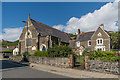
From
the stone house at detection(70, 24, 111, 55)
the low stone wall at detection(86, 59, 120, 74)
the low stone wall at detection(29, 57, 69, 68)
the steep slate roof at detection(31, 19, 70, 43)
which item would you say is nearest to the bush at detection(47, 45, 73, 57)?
the low stone wall at detection(29, 57, 69, 68)

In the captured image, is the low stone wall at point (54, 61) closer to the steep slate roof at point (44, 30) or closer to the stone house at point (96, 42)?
the steep slate roof at point (44, 30)

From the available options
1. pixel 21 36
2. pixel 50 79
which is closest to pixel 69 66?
pixel 50 79

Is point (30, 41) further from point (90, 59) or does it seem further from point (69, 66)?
point (90, 59)

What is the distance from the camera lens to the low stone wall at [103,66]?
29.1ft

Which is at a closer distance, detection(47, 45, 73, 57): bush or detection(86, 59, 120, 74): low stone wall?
detection(86, 59, 120, 74): low stone wall

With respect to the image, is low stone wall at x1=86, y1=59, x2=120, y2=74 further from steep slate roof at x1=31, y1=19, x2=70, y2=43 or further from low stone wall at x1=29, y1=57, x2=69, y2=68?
steep slate roof at x1=31, y1=19, x2=70, y2=43

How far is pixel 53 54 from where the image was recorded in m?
14.3

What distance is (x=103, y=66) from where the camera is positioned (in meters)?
9.58

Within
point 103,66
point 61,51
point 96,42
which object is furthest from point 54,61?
point 96,42

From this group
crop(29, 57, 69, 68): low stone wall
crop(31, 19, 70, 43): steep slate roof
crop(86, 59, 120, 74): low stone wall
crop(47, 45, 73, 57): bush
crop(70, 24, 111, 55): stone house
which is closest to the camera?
crop(86, 59, 120, 74): low stone wall

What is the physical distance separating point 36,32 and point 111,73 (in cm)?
2474

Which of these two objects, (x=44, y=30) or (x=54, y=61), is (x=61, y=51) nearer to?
(x=54, y=61)

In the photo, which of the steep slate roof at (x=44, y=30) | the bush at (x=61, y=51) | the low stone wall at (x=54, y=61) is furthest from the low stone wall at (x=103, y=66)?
the steep slate roof at (x=44, y=30)

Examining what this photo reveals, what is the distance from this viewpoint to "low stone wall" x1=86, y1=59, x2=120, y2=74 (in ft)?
29.1
